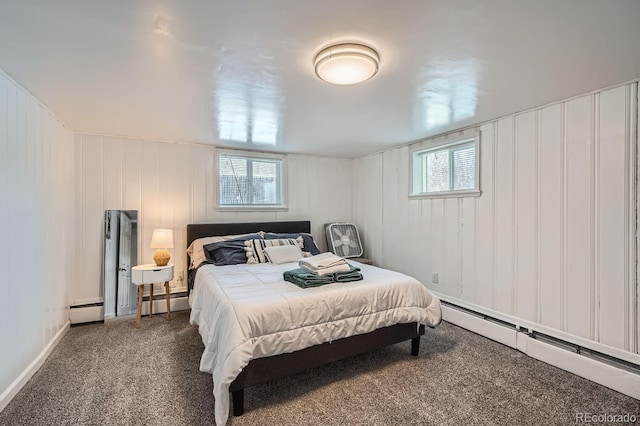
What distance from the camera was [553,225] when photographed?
2.57m

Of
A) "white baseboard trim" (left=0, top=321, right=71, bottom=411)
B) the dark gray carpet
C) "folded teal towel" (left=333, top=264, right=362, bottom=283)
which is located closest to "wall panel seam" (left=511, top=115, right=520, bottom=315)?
the dark gray carpet

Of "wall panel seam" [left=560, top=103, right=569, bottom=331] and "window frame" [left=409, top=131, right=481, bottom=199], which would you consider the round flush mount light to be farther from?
"window frame" [left=409, top=131, right=481, bottom=199]

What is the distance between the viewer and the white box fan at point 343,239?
4.76 meters

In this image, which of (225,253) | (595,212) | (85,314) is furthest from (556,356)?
(85,314)

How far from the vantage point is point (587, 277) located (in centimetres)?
235

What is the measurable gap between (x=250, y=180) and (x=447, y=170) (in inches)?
108

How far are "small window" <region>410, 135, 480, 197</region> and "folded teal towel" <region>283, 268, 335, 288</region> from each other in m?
1.92

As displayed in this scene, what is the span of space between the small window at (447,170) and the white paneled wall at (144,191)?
6.28 ft

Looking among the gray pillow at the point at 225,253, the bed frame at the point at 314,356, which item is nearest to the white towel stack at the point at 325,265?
the bed frame at the point at 314,356

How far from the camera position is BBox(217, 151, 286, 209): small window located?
4.28 metres

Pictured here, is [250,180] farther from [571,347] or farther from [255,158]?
[571,347]

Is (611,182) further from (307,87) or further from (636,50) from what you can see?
(307,87)

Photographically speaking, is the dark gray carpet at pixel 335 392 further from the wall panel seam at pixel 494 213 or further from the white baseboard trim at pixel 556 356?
the wall panel seam at pixel 494 213

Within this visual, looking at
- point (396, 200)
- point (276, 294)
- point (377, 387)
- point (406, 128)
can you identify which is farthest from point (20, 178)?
point (396, 200)
